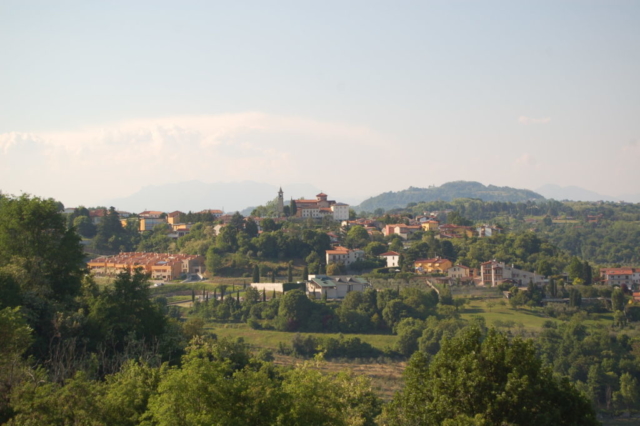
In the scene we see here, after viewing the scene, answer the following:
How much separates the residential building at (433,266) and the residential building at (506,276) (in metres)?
3.25

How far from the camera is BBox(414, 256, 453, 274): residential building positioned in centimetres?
4847

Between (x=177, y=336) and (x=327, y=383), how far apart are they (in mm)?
7411

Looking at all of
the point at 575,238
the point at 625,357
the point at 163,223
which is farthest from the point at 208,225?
the point at 575,238

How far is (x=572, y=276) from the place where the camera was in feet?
152

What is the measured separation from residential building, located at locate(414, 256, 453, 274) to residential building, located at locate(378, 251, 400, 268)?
1415mm

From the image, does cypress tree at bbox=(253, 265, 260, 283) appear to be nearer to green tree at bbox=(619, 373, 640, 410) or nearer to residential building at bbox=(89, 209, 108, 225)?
residential building at bbox=(89, 209, 108, 225)

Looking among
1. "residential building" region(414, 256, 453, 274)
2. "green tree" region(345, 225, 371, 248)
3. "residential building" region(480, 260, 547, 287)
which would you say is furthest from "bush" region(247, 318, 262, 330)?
"green tree" region(345, 225, 371, 248)

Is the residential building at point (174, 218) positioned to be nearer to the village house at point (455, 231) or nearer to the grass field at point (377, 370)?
the village house at point (455, 231)

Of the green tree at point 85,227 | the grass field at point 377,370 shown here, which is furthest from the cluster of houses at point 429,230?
the grass field at point 377,370

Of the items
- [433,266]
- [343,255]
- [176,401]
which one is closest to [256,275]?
[343,255]

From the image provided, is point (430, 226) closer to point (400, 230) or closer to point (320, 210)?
point (400, 230)

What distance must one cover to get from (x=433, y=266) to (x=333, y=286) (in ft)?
30.1

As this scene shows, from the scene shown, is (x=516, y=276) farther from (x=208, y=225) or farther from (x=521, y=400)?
(x=521, y=400)

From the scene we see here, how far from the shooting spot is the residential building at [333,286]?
42.8 metres
